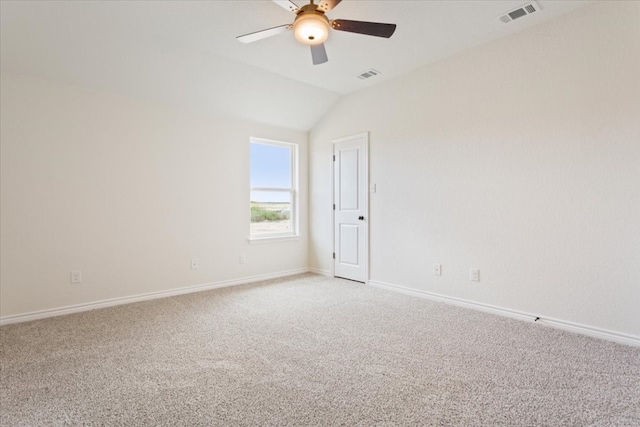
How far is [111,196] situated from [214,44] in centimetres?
199

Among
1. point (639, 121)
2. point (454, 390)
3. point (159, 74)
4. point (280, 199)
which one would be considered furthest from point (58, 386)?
point (639, 121)

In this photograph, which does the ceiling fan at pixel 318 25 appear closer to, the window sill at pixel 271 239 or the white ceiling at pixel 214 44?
the white ceiling at pixel 214 44

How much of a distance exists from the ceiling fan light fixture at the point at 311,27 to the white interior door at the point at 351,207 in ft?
7.30

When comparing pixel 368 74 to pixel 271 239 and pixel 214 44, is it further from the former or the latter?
pixel 271 239

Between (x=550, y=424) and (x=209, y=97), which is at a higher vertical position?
(x=209, y=97)

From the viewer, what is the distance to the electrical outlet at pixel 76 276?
136 inches

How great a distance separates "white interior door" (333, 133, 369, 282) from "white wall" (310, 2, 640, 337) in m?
0.20

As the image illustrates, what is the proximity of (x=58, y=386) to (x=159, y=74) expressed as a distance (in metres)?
3.02

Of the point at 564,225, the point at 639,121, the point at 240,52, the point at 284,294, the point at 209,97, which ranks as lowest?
the point at 284,294

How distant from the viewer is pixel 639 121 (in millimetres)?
2578

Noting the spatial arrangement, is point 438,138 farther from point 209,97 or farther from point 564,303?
point 209,97

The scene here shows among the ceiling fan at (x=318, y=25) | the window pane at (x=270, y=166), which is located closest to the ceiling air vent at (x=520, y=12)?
the ceiling fan at (x=318, y=25)

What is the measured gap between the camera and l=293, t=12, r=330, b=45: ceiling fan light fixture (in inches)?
92.0

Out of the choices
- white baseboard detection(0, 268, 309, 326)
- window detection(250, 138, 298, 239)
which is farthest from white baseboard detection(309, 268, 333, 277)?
window detection(250, 138, 298, 239)
